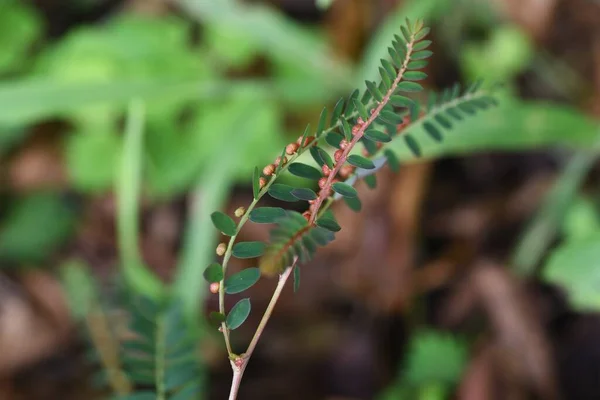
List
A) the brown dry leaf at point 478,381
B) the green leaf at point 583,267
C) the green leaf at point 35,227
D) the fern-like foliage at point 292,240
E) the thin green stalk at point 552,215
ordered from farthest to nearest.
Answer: the green leaf at point 35,227
the thin green stalk at point 552,215
the brown dry leaf at point 478,381
the green leaf at point 583,267
the fern-like foliage at point 292,240

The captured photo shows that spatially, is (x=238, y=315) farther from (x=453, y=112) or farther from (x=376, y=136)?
(x=453, y=112)

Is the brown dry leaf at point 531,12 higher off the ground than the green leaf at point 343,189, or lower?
higher

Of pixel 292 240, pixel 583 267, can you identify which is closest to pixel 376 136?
pixel 292 240

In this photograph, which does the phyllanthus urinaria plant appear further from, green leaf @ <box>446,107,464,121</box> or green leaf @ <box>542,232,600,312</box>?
green leaf @ <box>542,232,600,312</box>

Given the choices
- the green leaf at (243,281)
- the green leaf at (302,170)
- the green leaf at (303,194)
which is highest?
the green leaf at (302,170)

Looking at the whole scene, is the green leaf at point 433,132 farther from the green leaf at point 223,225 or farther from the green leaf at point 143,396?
the green leaf at point 143,396

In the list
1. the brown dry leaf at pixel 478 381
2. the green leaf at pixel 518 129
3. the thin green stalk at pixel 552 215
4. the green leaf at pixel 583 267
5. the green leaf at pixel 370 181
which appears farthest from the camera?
the thin green stalk at pixel 552 215

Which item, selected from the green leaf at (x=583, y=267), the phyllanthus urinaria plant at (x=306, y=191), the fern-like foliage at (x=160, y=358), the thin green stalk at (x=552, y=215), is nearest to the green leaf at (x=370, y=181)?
the phyllanthus urinaria plant at (x=306, y=191)
